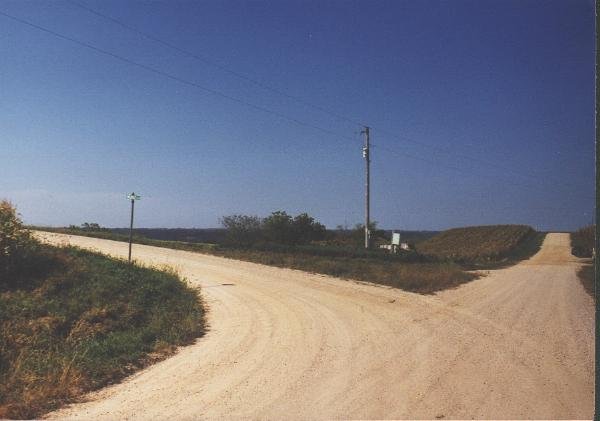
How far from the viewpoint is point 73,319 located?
11117 mm

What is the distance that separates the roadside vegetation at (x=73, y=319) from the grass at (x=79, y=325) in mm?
19

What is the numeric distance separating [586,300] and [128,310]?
1694 centimetres

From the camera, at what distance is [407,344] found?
9391 mm

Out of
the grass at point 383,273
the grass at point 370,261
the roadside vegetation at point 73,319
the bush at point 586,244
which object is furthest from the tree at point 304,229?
the bush at point 586,244

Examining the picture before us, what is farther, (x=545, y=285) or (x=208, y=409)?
(x=545, y=285)

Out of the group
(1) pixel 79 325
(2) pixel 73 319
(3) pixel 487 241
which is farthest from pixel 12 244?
(3) pixel 487 241

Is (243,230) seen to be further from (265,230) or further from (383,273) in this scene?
(383,273)

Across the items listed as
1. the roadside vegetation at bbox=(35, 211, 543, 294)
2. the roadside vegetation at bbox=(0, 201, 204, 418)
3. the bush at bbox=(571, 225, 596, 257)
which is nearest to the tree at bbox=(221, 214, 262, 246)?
the roadside vegetation at bbox=(35, 211, 543, 294)

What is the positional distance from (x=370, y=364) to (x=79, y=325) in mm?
7506

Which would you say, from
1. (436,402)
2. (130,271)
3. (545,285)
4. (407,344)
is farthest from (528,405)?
(545,285)

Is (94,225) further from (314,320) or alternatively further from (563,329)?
(563,329)

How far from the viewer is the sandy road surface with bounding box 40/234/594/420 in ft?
20.1

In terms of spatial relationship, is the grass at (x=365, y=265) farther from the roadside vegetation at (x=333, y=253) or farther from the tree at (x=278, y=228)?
the tree at (x=278, y=228)

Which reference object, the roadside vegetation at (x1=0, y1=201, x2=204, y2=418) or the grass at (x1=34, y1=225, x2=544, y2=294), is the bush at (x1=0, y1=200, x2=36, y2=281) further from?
the grass at (x1=34, y1=225, x2=544, y2=294)
